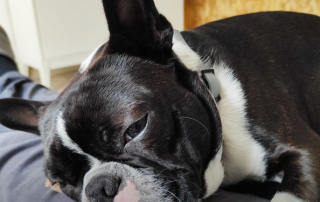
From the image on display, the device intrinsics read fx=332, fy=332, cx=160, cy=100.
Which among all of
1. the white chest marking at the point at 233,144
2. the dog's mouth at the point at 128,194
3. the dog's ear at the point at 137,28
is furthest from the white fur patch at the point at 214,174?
the dog's ear at the point at 137,28

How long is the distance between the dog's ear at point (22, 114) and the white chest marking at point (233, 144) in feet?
2.17

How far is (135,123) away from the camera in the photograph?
0.97 meters

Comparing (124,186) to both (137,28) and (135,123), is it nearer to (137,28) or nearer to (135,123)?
(135,123)

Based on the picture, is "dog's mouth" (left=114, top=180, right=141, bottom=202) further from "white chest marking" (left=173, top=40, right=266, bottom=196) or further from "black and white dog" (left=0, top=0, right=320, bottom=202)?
"white chest marking" (left=173, top=40, right=266, bottom=196)

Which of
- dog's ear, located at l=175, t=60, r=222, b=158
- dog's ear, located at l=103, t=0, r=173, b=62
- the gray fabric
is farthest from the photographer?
the gray fabric

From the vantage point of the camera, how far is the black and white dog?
0.98 metres

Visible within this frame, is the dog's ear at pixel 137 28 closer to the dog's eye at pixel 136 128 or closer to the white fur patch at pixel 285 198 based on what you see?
the dog's eye at pixel 136 128

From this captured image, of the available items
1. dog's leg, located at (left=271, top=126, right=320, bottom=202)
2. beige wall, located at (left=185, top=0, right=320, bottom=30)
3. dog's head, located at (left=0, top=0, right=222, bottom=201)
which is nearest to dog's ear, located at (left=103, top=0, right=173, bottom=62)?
dog's head, located at (left=0, top=0, right=222, bottom=201)

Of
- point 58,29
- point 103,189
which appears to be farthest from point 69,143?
point 58,29

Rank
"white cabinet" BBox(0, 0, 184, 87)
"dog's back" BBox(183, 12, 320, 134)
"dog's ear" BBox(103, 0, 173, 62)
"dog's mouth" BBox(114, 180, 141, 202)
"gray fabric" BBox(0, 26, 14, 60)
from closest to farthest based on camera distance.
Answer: "dog's mouth" BBox(114, 180, 141, 202) → "dog's ear" BBox(103, 0, 173, 62) → "dog's back" BBox(183, 12, 320, 134) → "gray fabric" BBox(0, 26, 14, 60) → "white cabinet" BBox(0, 0, 184, 87)

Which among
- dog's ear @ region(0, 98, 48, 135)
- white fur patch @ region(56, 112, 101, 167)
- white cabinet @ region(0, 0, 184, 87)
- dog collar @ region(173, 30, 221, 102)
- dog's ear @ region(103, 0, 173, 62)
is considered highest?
dog's ear @ region(103, 0, 173, 62)

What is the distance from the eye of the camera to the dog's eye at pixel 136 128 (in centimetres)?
97

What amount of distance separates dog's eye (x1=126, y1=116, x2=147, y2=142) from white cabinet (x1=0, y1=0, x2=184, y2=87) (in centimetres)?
225

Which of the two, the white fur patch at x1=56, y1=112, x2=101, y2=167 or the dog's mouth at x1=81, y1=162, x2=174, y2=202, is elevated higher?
the white fur patch at x1=56, y1=112, x2=101, y2=167
